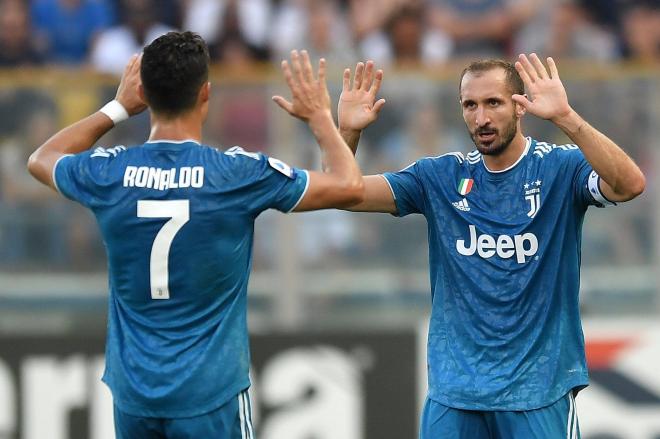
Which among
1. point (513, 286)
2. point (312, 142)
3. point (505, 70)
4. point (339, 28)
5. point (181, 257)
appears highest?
point (339, 28)

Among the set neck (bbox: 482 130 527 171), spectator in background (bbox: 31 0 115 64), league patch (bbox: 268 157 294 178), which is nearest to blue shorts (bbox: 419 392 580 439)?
neck (bbox: 482 130 527 171)

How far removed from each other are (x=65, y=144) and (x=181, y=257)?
873 mm

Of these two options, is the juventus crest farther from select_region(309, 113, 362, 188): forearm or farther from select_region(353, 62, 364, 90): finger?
select_region(309, 113, 362, 188): forearm

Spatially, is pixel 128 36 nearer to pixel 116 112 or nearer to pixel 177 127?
pixel 116 112

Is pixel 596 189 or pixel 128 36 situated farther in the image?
pixel 128 36

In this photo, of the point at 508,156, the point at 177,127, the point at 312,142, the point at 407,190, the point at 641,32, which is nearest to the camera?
the point at 177,127

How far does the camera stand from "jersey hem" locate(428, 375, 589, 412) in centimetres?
633

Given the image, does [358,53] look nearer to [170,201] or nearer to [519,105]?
[519,105]

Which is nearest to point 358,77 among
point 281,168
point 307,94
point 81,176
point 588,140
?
point 307,94

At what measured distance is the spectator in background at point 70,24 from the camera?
40.5 ft

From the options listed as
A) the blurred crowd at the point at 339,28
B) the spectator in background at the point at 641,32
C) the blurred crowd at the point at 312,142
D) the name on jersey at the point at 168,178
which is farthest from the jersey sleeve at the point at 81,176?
the spectator in background at the point at 641,32

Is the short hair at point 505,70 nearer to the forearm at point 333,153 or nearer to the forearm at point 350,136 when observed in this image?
the forearm at point 350,136

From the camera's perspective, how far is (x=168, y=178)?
219 inches

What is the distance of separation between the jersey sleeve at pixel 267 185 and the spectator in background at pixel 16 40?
6785 mm
